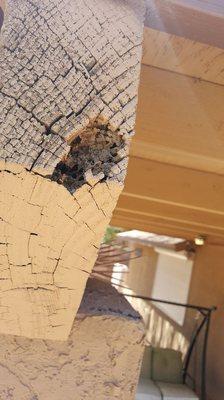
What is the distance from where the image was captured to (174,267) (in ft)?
30.5

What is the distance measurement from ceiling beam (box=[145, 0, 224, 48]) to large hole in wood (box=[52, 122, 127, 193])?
0.32m

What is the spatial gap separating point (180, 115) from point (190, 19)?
0.48 metres

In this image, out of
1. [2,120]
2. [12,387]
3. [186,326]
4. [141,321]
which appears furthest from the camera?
[186,326]

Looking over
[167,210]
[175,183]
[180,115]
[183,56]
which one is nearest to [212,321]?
[167,210]

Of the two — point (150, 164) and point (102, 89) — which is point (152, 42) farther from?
point (150, 164)

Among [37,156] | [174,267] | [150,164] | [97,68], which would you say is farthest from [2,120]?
[174,267]

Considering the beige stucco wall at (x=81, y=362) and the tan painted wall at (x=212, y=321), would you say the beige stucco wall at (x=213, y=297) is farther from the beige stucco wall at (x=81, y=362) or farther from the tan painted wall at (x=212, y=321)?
the beige stucco wall at (x=81, y=362)

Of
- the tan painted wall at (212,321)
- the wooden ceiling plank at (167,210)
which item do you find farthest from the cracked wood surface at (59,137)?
the tan painted wall at (212,321)

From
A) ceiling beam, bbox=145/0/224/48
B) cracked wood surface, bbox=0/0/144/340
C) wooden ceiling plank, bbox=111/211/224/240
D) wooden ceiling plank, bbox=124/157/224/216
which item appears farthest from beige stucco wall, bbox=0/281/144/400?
wooden ceiling plank, bbox=111/211/224/240

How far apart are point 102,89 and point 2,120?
0.18 m

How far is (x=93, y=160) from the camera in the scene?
33.8 inches

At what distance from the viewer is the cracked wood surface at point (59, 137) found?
798 millimetres

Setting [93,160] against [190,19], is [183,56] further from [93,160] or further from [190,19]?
[93,160]

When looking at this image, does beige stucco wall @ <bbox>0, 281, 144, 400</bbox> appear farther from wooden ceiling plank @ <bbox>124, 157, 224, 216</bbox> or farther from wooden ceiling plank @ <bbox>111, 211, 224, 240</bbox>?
wooden ceiling plank @ <bbox>111, 211, 224, 240</bbox>
